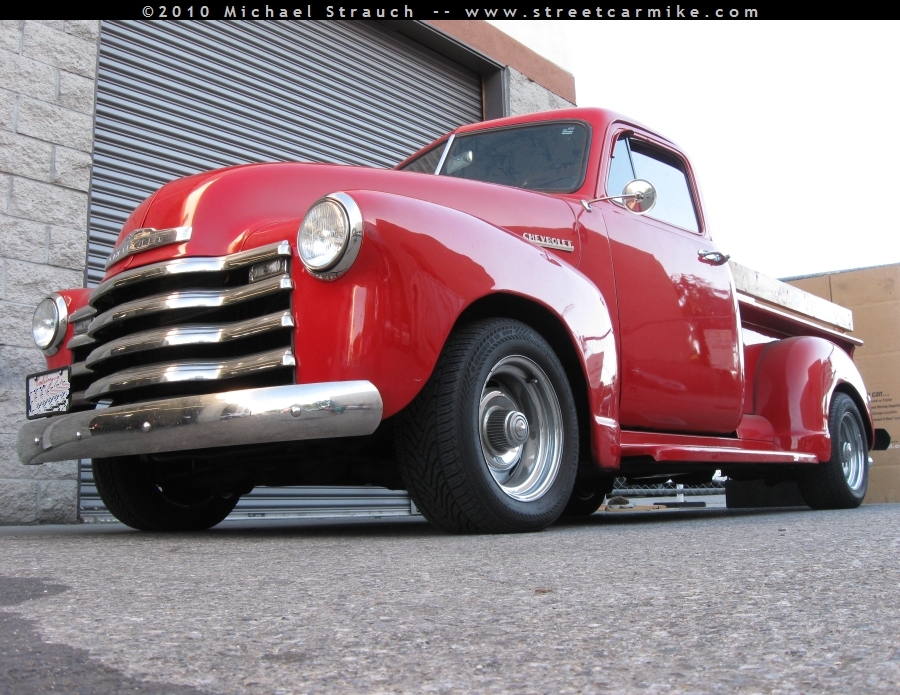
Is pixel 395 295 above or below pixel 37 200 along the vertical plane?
below

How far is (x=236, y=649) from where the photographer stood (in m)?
1.26

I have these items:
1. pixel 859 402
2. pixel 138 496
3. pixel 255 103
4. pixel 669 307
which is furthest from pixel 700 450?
pixel 255 103

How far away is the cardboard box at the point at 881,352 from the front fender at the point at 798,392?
1.71 m

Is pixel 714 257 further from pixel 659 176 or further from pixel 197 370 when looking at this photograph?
pixel 197 370

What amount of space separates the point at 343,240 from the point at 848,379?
13.6 ft

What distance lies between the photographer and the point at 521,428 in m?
3.25

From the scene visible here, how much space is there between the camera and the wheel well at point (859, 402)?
19.3 ft

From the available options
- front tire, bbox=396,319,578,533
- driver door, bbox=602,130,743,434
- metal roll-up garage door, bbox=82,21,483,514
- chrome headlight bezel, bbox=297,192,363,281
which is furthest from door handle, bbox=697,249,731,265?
metal roll-up garage door, bbox=82,21,483,514

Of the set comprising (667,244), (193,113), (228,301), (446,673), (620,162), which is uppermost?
(193,113)

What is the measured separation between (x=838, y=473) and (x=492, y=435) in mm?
3237

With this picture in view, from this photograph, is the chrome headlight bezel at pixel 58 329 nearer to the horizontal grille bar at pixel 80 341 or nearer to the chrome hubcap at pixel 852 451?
the horizontal grille bar at pixel 80 341

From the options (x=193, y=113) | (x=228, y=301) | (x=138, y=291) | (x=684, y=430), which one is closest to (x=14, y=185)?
(x=193, y=113)

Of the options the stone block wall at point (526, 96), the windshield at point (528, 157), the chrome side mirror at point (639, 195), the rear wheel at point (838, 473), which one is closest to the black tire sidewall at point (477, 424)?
the chrome side mirror at point (639, 195)

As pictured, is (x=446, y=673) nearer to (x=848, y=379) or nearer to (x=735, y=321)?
(x=735, y=321)
